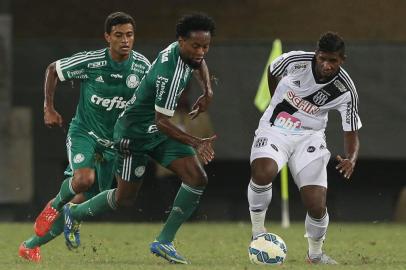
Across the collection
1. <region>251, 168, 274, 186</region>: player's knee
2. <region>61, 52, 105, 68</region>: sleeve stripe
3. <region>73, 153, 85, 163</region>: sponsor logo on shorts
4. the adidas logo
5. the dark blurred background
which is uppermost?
<region>61, 52, 105, 68</region>: sleeve stripe

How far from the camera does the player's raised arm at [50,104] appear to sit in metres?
11.3

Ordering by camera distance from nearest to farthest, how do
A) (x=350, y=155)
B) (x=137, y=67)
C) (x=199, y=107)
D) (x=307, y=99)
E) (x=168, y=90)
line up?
(x=168, y=90) < (x=199, y=107) < (x=350, y=155) < (x=307, y=99) < (x=137, y=67)

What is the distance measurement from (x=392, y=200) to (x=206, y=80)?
808 cm

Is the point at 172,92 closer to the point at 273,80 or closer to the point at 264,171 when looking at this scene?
the point at 264,171

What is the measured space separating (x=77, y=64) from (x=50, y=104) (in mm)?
633

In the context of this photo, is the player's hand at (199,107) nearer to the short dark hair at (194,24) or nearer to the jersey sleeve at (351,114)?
the short dark hair at (194,24)

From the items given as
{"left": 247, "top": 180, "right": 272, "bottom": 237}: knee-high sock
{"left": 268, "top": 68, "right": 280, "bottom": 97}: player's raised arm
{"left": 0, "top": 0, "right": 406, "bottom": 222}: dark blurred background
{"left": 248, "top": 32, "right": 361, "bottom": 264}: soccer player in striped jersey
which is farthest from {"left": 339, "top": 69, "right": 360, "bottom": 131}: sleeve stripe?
{"left": 0, "top": 0, "right": 406, "bottom": 222}: dark blurred background

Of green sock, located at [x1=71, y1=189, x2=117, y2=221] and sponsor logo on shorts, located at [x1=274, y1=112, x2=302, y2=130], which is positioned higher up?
sponsor logo on shorts, located at [x1=274, y1=112, x2=302, y2=130]

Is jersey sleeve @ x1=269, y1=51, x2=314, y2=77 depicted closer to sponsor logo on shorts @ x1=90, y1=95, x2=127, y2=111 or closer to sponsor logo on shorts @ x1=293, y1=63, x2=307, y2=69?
sponsor logo on shorts @ x1=293, y1=63, x2=307, y2=69

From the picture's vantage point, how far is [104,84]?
12016 millimetres

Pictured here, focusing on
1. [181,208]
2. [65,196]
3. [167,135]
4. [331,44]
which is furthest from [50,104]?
[331,44]

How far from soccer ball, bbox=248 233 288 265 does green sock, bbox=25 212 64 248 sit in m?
1.93

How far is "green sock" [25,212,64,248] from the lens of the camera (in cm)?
1160

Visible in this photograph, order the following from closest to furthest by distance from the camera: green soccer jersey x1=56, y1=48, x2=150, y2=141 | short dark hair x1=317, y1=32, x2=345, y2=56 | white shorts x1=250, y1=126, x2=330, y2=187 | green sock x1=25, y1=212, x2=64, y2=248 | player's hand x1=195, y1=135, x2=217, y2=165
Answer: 1. player's hand x1=195, y1=135, x2=217, y2=165
2. short dark hair x1=317, y1=32, x2=345, y2=56
3. white shorts x1=250, y1=126, x2=330, y2=187
4. green sock x1=25, y1=212, x2=64, y2=248
5. green soccer jersey x1=56, y1=48, x2=150, y2=141
